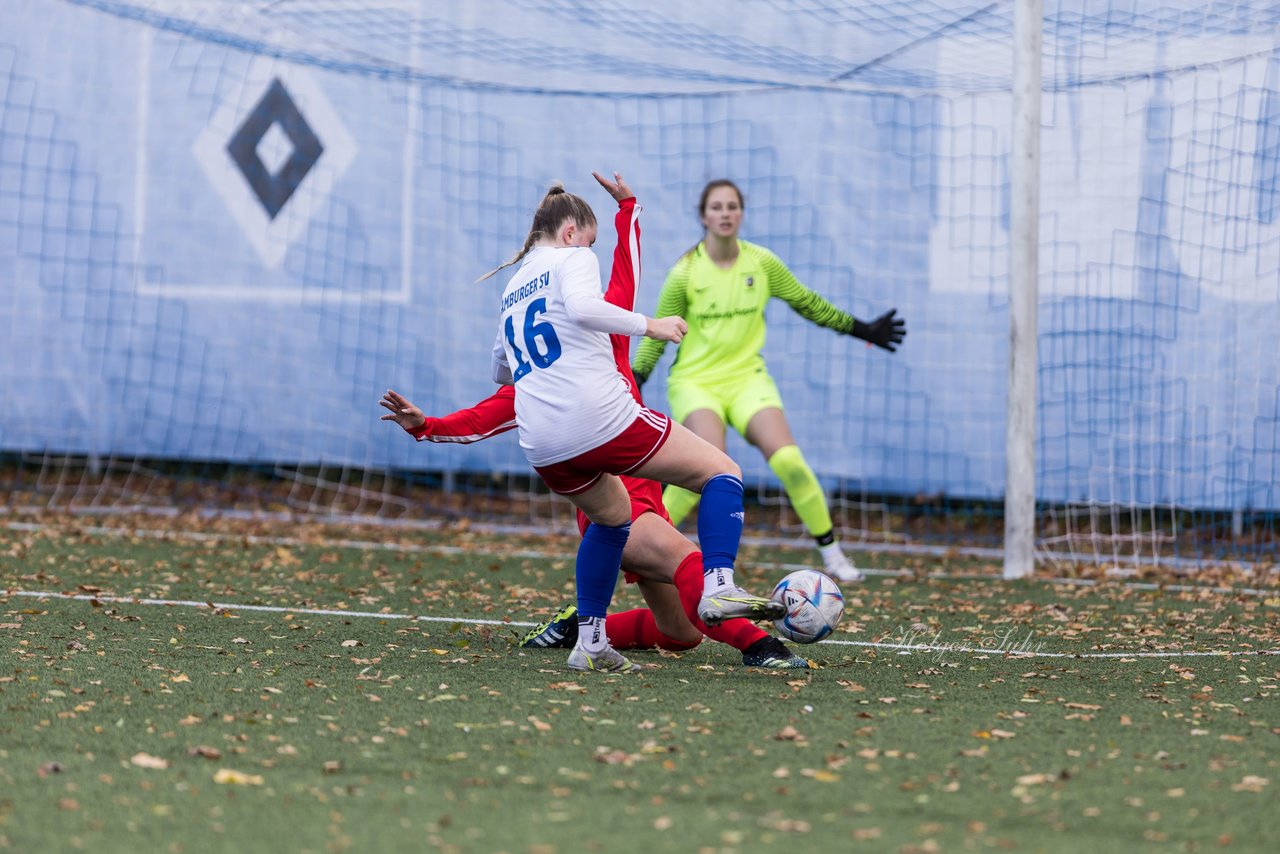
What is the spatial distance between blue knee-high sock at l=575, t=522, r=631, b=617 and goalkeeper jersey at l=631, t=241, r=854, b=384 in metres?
2.63

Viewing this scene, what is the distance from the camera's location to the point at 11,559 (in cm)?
855

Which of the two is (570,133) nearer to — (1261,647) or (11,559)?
(11,559)

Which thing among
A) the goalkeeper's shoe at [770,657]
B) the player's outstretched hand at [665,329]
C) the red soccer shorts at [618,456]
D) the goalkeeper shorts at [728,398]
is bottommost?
the goalkeeper's shoe at [770,657]

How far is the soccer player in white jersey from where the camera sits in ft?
16.6

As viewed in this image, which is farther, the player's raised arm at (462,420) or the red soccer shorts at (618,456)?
the player's raised arm at (462,420)

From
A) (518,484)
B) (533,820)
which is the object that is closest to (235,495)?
(518,484)

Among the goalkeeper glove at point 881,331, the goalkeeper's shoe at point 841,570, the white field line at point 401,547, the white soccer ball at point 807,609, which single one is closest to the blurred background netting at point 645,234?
the white field line at point 401,547

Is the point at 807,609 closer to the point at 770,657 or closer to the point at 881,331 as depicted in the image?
the point at 770,657

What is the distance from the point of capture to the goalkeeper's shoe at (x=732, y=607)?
16.5 feet

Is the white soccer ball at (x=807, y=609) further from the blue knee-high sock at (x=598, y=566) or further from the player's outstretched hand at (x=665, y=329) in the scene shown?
the player's outstretched hand at (x=665, y=329)

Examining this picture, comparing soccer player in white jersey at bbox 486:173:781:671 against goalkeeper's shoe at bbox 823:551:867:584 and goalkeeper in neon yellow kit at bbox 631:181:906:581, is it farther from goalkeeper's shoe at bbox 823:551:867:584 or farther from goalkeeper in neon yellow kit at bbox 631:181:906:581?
goalkeeper's shoe at bbox 823:551:867:584

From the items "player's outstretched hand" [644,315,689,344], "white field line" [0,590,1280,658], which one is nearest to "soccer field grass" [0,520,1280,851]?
"white field line" [0,590,1280,658]

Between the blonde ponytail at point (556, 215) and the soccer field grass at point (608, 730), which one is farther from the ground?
the blonde ponytail at point (556, 215)

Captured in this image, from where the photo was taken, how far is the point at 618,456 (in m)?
5.18
